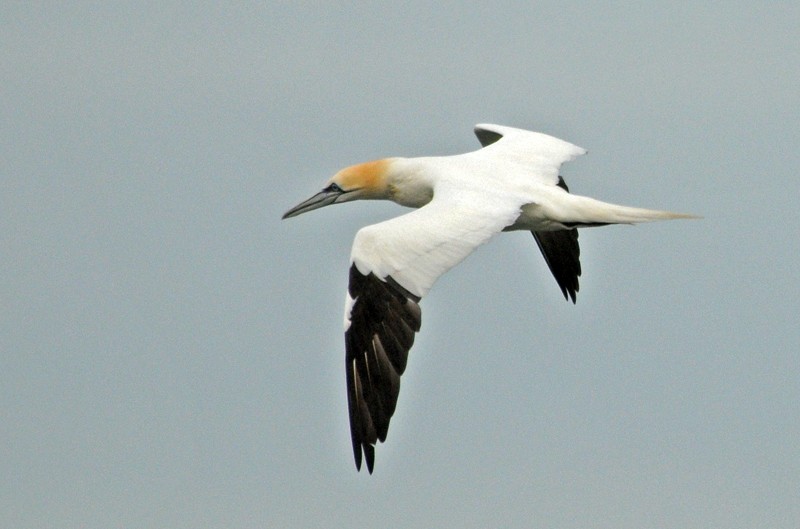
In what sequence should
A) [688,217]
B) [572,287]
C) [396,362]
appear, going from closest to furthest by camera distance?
[396,362] → [688,217] → [572,287]

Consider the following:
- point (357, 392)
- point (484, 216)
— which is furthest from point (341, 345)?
point (484, 216)

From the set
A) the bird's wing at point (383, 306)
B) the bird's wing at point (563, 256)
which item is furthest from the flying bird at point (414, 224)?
the bird's wing at point (563, 256)

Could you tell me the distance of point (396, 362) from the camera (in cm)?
1481

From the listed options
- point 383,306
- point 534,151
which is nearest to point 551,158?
point 534,151

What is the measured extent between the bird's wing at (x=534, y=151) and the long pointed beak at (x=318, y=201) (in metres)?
1.44

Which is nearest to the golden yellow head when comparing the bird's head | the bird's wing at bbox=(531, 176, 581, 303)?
the bird's head

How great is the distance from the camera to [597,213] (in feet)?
53.6

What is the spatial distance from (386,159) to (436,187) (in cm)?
112

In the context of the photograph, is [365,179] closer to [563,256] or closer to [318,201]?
[318,201]

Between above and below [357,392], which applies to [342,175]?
above

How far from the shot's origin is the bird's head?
1747cm

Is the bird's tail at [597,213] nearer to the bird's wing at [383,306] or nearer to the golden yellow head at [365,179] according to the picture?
the bird's wing at [383,306]

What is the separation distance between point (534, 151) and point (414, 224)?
3326mm

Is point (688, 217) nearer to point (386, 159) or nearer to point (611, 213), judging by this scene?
point (611, 213)
